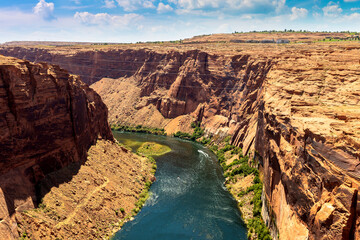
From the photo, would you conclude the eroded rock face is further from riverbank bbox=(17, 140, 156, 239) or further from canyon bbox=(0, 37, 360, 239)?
canyon bbox=(0, 37, 360, 239)

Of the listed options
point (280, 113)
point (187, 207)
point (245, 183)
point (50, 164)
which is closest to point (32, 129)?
point (50, 164)

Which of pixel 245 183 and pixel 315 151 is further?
pixel 245 183

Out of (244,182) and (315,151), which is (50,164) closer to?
(315,151)

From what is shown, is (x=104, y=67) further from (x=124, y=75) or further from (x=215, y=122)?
(x=215, y=122)

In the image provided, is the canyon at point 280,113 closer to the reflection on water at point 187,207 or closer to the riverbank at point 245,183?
the riverbank at point 245,183

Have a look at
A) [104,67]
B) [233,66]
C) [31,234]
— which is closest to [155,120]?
[233,66]

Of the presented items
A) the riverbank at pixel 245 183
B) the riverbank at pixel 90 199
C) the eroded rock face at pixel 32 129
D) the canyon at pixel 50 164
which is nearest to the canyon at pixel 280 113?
the riverbank at pixel 245 183
